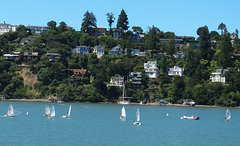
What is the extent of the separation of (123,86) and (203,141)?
221 feet

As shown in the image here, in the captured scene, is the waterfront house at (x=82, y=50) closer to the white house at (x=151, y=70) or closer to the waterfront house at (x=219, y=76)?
the white house at (x=151, y=70)

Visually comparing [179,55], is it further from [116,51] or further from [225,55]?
[116,51]

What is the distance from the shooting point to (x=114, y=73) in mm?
127688

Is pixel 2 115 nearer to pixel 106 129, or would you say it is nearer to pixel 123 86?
pixel 106 129

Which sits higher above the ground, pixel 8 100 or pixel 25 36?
pixel 25 36

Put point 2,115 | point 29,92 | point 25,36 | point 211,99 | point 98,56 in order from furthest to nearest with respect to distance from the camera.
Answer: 1. point 25,36
2. point 98,56
3. point 29,92
4. point 211,99
5. point 2,115

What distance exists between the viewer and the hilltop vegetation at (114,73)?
118 meters

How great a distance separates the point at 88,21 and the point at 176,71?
156 feet

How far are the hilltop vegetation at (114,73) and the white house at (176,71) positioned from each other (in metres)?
1.38

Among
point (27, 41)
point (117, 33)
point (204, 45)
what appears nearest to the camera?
point (204, 45)

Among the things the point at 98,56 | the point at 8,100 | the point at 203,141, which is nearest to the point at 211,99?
the point at 98,56

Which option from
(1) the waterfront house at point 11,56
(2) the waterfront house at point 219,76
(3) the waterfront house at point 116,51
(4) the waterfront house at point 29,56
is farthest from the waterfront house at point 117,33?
(2) the waterfront house at point 219,76

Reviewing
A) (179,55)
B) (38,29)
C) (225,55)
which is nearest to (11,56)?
(38,29)

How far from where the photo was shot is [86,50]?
147m
